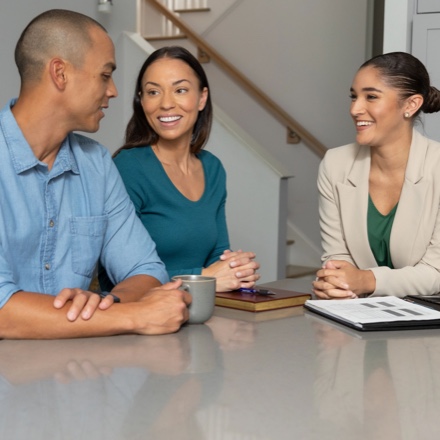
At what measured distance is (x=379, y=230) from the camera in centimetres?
228

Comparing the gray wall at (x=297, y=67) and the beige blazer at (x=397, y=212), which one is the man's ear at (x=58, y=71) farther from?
the gray wall at (x=297, y=67)

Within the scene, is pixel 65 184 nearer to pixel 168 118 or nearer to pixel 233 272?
→ pixel 233 272

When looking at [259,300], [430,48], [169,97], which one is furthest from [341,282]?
[430,48]

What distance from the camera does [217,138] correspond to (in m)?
4.93

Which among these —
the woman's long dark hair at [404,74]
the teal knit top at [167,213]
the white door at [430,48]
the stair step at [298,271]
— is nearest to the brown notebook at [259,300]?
the teal knit top at [167,213]

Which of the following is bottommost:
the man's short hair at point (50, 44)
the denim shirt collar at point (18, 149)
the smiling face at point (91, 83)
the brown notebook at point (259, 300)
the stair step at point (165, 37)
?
the brown notebook at point (259, 300)

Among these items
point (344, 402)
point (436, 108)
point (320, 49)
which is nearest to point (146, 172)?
point (436, 108)

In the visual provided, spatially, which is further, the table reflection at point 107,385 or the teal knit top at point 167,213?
the teal knit top at point 167,213

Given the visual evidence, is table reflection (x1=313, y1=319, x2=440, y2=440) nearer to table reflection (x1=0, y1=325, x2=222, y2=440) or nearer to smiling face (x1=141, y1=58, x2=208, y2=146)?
table reflection (x1=0, y1=325, x2=222, y2=440)

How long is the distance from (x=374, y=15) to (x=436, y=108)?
3.65m

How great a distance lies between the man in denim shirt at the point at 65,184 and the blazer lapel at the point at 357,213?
70 cm

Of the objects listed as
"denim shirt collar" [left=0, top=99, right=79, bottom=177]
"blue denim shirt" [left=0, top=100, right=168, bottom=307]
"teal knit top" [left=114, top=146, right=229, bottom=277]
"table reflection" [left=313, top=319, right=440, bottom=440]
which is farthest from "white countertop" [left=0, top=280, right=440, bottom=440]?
"teal knit top" [left=114, top=146, right=229, bottom=277]

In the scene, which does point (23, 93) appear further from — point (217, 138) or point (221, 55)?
point (221, 55)

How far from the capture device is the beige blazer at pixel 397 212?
222 cm
